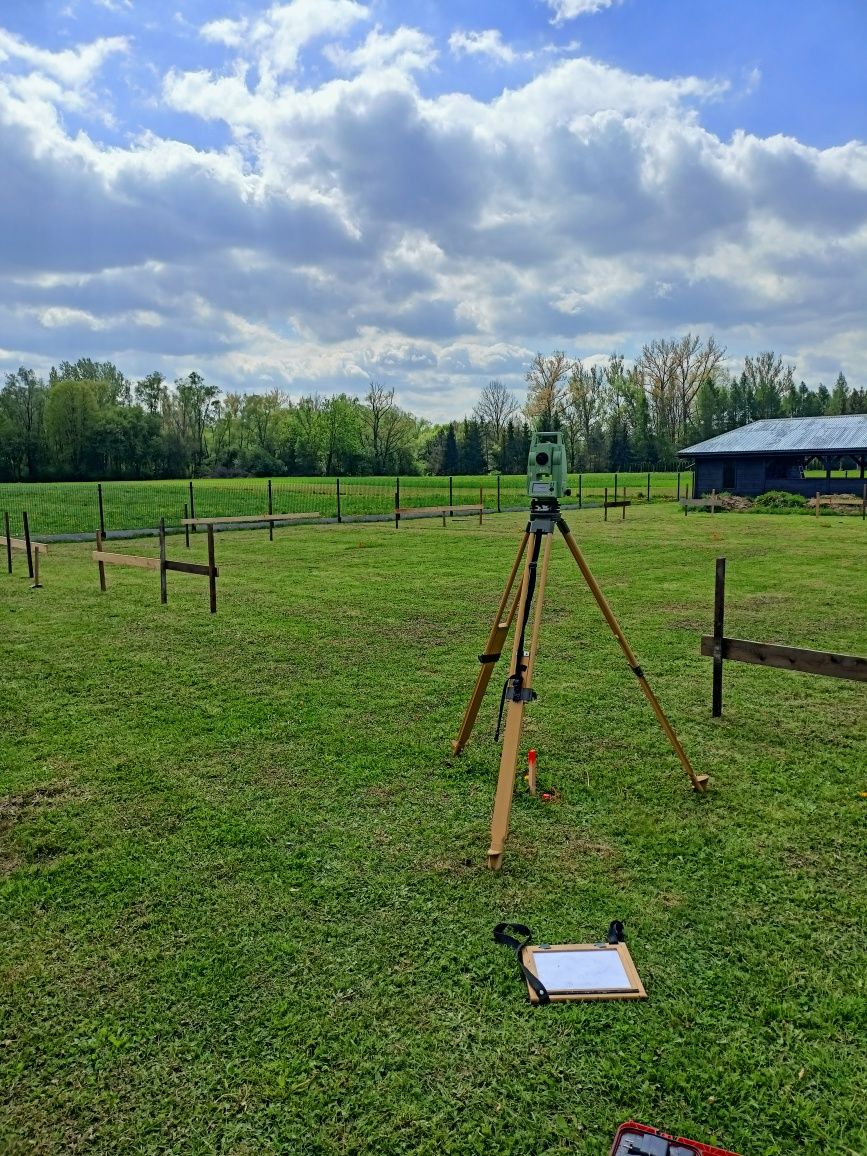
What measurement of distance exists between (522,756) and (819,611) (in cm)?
705

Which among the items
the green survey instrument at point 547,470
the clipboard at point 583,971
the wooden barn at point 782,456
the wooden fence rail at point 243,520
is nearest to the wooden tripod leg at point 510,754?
the green survey instrument at point 547,470

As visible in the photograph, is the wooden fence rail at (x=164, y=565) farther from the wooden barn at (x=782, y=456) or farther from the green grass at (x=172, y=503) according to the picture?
the wooden barn at (x=782, y=456)

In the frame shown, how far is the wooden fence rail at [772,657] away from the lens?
16.3 ft

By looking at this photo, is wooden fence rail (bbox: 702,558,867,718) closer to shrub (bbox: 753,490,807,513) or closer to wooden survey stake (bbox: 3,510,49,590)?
wooden survey stake (bbox: 3,510,49,590)

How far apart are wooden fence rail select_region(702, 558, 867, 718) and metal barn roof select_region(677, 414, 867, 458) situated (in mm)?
32787

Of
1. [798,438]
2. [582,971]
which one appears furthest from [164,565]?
[798,438]

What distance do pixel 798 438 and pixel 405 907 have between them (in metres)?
39.0

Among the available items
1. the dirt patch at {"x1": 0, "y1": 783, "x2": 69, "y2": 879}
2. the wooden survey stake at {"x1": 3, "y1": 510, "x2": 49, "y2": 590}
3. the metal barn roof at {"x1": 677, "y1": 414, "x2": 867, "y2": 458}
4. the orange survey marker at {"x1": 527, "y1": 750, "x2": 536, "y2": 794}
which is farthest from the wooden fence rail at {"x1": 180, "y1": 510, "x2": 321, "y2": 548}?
the metal barn roof at {"x1": 677, "y1": 414, "x2": 867, "y2": 458}

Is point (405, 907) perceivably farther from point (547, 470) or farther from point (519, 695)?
point (547, 470)

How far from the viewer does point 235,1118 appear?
2463mm

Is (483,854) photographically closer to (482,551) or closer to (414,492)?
(482,551)

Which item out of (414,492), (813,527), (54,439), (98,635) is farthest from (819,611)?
(54,439)

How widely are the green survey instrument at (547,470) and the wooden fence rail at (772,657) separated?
6.83 ft

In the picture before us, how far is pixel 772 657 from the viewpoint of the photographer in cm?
547
